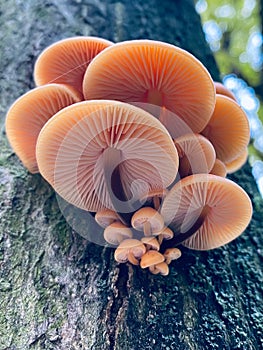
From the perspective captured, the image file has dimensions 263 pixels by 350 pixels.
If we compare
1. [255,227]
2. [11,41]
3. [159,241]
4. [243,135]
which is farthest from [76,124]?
[11,41]

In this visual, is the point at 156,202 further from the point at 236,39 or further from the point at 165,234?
the point at 236,39

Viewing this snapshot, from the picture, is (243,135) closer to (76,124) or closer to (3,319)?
(76,124)

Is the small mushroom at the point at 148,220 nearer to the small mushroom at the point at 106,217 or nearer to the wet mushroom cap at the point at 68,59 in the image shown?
the small mushroom at the point at 106,217

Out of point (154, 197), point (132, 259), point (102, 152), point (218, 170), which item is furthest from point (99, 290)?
point (218, 170)

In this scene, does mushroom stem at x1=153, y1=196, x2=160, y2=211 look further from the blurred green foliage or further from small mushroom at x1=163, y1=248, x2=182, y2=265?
the blurred green foliage

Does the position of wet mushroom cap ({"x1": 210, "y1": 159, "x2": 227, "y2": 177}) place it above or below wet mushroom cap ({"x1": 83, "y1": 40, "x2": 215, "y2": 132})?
below

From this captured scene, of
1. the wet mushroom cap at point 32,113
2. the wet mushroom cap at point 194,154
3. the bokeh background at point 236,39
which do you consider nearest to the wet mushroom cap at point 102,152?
the wet mushroom cap at point 194,154

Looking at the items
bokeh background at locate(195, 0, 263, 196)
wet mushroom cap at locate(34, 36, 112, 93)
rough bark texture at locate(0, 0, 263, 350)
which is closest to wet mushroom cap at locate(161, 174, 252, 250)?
rough bark texture at locate(0, 0, 263, 350)
